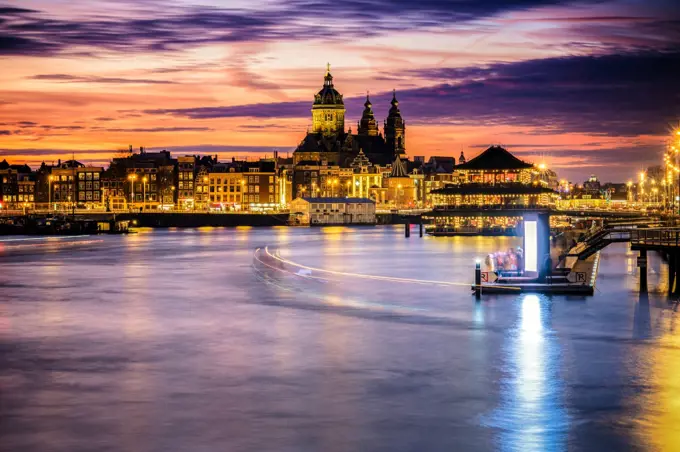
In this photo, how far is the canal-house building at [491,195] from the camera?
6407 inches

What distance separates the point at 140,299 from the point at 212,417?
2704cm

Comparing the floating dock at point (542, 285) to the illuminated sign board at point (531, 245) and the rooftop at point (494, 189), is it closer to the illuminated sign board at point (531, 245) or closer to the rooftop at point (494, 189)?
the illuminated sign board at point (531, 245)

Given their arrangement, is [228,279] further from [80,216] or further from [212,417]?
[80,216]

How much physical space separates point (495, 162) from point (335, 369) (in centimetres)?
14636

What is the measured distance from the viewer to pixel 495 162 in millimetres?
171250

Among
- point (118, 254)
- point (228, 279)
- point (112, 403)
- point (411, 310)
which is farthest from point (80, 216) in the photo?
point (112, 403)

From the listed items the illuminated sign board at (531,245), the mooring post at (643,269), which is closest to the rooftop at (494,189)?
the mooring post at (643,269)

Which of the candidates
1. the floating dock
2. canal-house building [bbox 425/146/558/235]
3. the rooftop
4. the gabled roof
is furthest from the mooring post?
the gabled roof

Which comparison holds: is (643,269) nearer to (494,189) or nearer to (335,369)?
(335,369)

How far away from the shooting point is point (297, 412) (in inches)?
898

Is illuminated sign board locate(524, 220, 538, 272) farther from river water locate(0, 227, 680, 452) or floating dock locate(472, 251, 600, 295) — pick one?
river water locate(0, 227, 680, 452)

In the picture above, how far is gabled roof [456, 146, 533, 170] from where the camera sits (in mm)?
169337

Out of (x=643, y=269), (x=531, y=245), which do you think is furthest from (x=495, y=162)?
(x=531, y=245)

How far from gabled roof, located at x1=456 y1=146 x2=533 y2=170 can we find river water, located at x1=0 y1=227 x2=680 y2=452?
11536 cm
